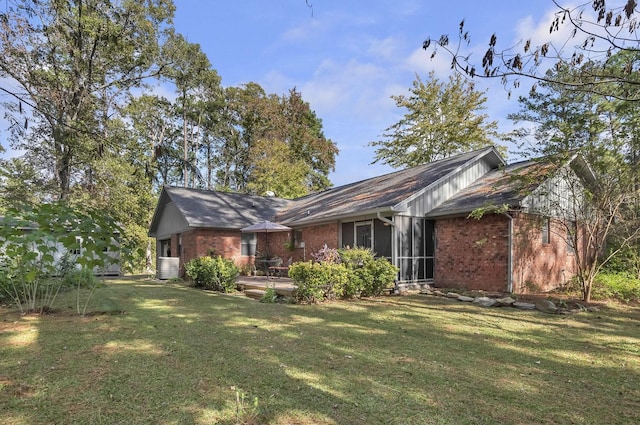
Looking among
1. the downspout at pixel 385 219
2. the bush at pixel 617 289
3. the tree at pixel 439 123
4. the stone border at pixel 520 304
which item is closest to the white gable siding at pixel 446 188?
the downspout at pixel 385 219

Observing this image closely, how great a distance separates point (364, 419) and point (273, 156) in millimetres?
29958

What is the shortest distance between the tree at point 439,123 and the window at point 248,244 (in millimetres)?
15353

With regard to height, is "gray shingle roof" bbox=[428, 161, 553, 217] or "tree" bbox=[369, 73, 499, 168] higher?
"tree" bbox=[369, 73, 499, 168]

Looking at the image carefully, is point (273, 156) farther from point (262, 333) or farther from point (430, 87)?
point (262, 333)

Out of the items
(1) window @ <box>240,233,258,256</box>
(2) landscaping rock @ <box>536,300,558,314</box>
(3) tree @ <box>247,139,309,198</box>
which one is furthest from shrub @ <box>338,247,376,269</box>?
(3) tree @ <box>247,139,309,198</box>

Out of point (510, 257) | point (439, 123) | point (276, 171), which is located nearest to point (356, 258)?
point (510, 257)

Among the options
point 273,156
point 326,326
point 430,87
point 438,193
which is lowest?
point 326,326

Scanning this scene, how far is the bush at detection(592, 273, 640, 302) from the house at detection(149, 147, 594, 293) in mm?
1692

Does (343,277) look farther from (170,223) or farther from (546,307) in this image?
(170,223)

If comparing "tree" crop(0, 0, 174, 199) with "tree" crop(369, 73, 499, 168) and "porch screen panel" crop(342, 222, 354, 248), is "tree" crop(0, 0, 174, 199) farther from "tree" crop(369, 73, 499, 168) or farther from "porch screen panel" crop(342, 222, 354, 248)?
"tree" crop(369, 73, 499, 168)

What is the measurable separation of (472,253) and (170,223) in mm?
16208

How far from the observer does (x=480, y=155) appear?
47.3 feet

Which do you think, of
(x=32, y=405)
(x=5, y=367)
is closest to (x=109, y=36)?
(x=5, y=367)

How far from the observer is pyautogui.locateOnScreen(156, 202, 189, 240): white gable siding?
62.0ft
